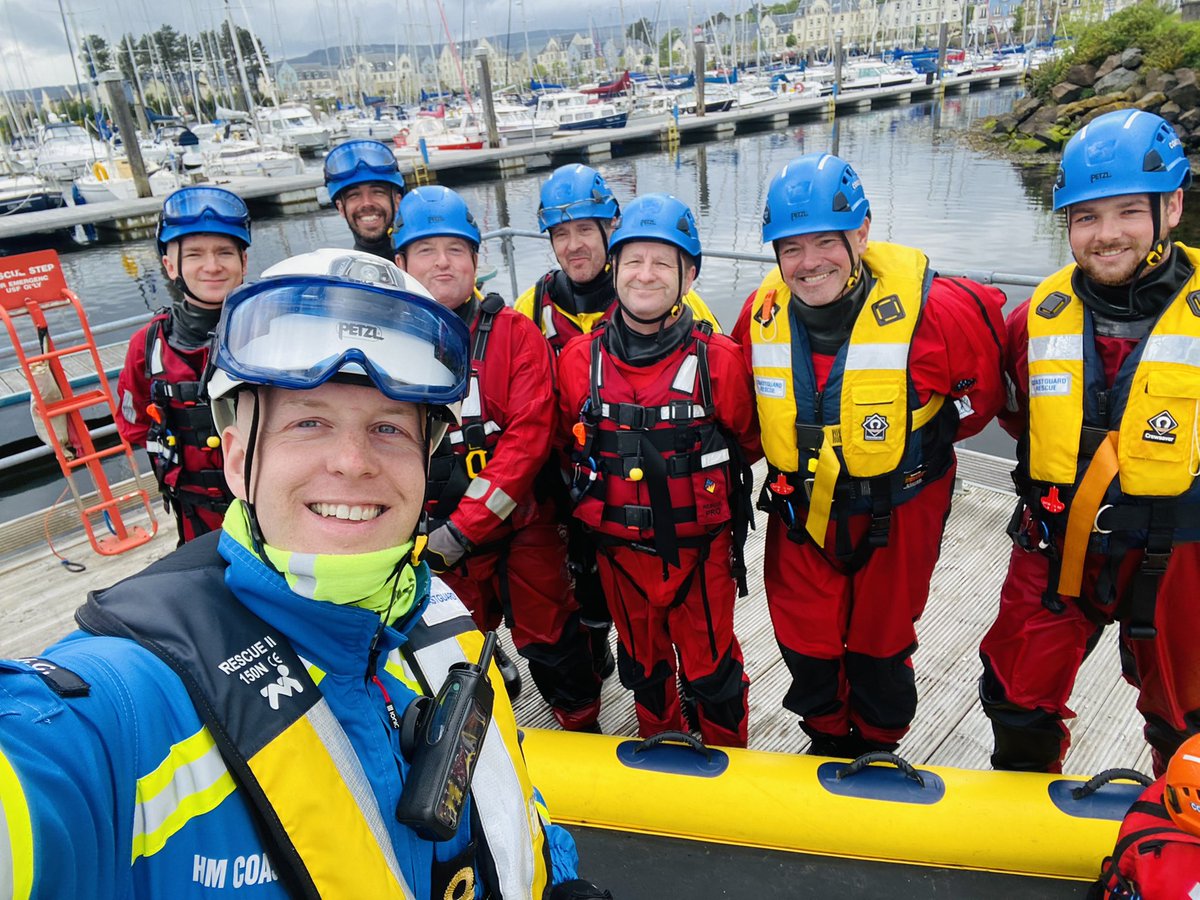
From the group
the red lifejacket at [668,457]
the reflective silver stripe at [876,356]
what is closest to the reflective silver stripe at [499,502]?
the red lifejacket at [668,457]

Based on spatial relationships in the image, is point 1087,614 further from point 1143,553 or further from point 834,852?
point 834,852

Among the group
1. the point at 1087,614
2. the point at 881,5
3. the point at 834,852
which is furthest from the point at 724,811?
the point at 881,5

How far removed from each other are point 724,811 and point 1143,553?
1492mm

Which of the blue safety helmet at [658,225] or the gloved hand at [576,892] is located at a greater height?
the blue safety helmet at [658,225]

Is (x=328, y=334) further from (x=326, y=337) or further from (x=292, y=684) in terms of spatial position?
(x=292, y=684)

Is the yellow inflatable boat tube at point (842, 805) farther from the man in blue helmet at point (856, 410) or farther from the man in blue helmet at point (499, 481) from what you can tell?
the man in blue helmet at point (499, 481)

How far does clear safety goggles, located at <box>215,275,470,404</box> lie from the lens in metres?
1.09

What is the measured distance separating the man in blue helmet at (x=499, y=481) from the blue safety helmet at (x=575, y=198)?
53cm

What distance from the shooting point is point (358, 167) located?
3729 mm

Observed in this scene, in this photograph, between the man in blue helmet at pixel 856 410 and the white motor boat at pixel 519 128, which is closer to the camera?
the man in blue helmet at pixel 856 410

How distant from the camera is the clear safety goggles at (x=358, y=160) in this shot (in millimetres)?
3732

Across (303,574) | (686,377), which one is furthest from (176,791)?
(686,377)

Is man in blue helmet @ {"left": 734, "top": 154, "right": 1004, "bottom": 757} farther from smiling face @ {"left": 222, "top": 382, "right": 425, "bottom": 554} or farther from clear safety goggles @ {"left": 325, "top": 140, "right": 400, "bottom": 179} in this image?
clear safety goggles @ {"left": 325, "top": 140, "right": 400, "bottom": 179}

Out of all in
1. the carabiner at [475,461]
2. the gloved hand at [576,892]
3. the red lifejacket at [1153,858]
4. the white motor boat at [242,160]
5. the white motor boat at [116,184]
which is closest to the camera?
the gloved hand at [576,892]
